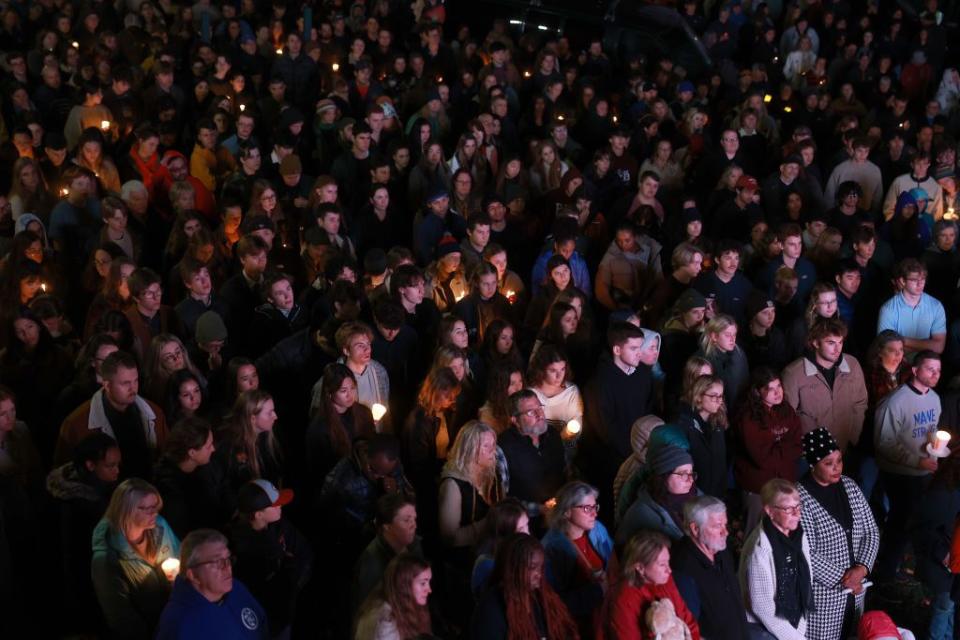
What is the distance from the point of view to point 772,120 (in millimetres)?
11414

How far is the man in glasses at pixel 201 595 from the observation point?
407cm

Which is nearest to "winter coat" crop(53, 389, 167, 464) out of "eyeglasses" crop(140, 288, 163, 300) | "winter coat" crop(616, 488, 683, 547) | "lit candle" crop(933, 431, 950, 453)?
"eyeglasses" crop(140, 288, 163, 300)

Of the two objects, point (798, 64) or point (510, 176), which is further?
point (798, 64)

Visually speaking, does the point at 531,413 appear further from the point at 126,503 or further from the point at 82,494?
the point at 82,494

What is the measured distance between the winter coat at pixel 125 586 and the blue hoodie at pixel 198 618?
343mm

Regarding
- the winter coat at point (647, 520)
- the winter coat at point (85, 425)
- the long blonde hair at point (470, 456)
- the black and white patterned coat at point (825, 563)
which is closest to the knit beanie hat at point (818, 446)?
the black and white patterned coat at point (825, 563)

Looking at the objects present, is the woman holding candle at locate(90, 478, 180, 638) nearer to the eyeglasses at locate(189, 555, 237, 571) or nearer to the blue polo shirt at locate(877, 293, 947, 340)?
the eyeglasses at locate(189, 555, 237, 571)

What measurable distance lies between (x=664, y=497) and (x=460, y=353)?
159 cm

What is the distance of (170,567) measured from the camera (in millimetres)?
4551

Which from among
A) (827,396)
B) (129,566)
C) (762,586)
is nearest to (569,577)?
(762,586)

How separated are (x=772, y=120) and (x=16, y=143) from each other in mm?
7483

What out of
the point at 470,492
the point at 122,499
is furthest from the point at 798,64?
the point at 122,499

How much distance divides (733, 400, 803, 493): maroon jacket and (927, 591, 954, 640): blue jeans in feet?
3.20

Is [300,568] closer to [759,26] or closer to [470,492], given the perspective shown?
[470,492]
